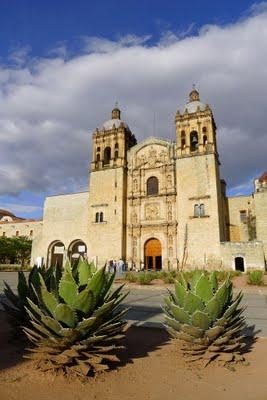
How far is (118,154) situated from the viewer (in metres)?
33.1

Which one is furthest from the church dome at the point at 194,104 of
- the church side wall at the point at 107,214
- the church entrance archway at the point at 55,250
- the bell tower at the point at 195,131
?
the church entrance archway at the point at 55,250

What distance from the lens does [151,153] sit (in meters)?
32.2

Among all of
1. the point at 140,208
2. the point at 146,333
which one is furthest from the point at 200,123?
the point at 146,333

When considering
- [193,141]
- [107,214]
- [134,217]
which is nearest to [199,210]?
[134,217]

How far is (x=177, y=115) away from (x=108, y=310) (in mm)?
30608

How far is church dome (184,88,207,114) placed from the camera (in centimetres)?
3212

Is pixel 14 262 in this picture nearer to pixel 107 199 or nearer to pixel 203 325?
pixel 107 199

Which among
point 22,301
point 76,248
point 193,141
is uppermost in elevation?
point 193,141

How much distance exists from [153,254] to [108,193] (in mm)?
7826

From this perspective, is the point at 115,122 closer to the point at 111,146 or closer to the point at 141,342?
the point at 111,146

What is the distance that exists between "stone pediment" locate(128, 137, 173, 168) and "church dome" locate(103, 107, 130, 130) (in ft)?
12.1

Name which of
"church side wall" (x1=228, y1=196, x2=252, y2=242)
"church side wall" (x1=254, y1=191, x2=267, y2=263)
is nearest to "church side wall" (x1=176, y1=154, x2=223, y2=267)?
"church side wall" (x1=254, y1=191, x2=267, y2=263)

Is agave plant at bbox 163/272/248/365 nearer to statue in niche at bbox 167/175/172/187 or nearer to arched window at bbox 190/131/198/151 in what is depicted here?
statue in niche at bbox 167/175/172/187

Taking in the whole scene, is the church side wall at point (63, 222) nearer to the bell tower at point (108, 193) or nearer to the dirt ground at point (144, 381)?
the bell tower at point (108, 193)
